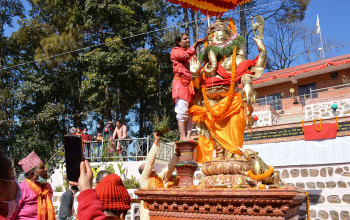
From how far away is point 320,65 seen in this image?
1895 cm

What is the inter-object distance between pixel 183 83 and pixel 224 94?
2.28 feet

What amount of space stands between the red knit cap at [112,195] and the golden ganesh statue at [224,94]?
2828mm

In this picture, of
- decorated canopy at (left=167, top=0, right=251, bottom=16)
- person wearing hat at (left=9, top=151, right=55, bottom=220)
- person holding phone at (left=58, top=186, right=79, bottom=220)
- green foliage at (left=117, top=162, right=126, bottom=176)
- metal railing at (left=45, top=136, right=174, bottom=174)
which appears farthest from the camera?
metal railing at (left=45, top=136, right=174, bottom=174)

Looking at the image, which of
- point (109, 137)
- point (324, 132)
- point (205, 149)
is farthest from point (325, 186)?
point (109, 137)

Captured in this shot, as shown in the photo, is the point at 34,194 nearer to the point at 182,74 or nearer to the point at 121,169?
the point at 182,74

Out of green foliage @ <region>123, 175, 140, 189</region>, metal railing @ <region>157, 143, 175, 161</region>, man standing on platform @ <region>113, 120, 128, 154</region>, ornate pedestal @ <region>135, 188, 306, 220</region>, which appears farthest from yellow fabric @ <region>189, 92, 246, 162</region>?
man standing on platform @ <region>113, 120, 128, 154</region>

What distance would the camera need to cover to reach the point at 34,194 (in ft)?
13.6

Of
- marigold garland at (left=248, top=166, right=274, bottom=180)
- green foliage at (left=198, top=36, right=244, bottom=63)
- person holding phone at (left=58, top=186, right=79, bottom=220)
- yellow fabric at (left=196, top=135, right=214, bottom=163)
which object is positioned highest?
green foliage at (left=198, top=36, right=244, bottom=63)

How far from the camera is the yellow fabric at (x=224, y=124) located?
486cm

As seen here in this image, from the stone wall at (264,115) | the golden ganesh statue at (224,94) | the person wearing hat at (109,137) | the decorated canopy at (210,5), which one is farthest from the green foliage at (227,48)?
the stone wall at (264,115)

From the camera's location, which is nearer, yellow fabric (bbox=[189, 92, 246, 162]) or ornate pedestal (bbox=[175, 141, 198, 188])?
ornate pedestal (bbox=[175, 141, 198, 188])

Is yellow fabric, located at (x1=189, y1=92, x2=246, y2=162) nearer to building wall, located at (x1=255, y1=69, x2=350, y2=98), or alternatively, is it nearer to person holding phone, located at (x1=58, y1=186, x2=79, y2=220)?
person holding phone, located at (x1=58, y1=186, x2=79, y2=220)

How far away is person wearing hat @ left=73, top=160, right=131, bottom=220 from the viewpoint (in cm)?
178

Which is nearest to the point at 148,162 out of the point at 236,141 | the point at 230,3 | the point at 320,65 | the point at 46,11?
the point at 236,141
